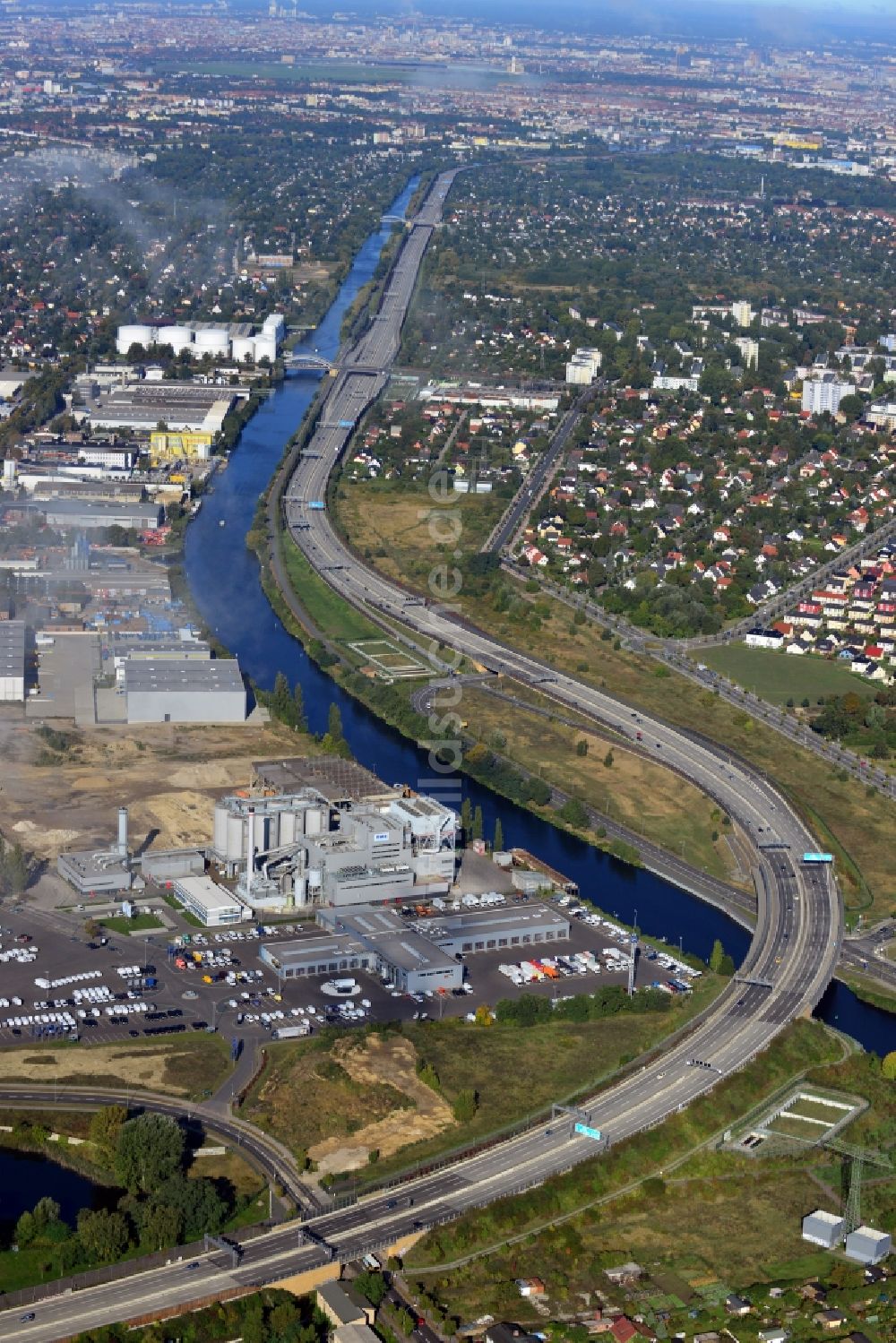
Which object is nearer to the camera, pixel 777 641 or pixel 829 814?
pixel 829 814

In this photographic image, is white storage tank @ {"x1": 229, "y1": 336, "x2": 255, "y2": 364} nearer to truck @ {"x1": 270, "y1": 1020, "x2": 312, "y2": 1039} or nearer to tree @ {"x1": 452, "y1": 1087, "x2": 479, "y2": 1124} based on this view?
truck @ {"x1": 270, "y1": 1020, "x2": 312, "y2": 1039}

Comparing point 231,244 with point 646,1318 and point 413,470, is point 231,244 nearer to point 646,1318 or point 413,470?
point 413,470

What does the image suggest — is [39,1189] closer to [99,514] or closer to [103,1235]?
[103,1235]

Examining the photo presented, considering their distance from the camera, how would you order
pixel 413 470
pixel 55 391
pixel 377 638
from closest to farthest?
1. pixel 377 638
2. pixel 413 470
3. pixel 55 391

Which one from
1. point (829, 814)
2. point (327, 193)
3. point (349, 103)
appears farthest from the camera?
point (349, 103)

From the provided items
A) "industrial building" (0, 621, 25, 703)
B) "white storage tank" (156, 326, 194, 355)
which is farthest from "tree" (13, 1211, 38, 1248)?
"white storage tank" (156, 326, 194, 355)

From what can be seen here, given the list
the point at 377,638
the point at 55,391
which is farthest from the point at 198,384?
the point at 377,638
